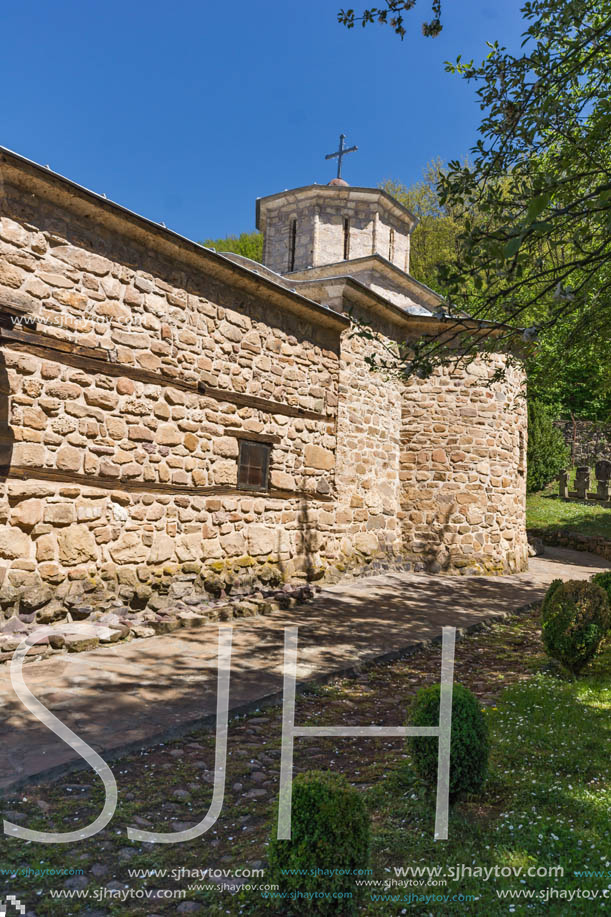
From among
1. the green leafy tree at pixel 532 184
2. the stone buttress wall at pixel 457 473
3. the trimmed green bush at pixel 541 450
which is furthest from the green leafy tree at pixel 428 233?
the green leafy tree at pixel 532 184

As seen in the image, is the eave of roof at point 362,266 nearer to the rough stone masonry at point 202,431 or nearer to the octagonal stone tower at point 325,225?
the octagonal stone tower at point 325,225

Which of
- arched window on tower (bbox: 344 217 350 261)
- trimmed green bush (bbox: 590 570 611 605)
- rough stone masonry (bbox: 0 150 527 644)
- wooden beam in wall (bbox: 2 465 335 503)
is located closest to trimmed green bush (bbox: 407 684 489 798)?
rough stone masonry (bbox: 0 150 527 644)

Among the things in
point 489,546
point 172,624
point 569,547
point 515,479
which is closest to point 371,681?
point 172,624

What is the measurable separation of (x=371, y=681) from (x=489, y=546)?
6.83 m

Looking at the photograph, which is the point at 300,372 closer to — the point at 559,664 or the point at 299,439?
the point at 299,439

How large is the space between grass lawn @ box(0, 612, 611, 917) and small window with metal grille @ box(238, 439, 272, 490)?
12.8 feet

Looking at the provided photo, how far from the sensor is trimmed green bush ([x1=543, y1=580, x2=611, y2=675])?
211 inches

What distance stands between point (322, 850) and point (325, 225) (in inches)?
555

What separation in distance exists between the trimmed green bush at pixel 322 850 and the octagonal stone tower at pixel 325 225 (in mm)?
13200

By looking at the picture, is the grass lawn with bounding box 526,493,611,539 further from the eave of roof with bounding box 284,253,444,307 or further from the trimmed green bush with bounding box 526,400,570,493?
the eave of roof with bounding box 284,253,444,307

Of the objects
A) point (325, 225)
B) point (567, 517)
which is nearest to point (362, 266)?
point (325, 225)

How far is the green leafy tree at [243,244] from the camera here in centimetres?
2847

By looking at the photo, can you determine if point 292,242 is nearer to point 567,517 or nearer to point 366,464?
point 366,464

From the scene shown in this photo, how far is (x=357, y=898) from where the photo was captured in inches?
86.6
